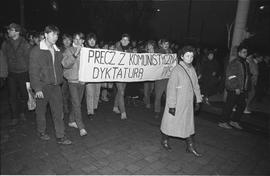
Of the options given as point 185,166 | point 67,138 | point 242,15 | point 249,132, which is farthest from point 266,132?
point 67,138

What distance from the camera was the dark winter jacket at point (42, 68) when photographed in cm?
427

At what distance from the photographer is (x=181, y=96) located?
432cm

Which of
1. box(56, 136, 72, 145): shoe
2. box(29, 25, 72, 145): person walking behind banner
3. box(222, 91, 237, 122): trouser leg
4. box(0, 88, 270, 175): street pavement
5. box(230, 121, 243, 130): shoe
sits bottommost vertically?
box(0, 88, 270, 175): street pavement

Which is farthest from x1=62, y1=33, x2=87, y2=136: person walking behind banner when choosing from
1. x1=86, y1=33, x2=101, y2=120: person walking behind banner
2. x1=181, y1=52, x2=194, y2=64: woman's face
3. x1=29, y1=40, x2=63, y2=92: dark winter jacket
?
x1=181, y1=52, x2=194, y2=64: woman's face

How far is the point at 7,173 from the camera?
3.72 meters

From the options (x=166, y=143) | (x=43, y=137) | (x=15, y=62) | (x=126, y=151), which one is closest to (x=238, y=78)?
(x=166, y=143)

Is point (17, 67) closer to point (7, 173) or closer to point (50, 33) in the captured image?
point (50, 33)

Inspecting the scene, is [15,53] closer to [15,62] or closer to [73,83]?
[15,62]

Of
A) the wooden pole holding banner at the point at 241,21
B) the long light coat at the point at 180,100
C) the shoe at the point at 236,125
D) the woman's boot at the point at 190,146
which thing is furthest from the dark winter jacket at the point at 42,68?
the wooden pole holding banner at the point at 241,21

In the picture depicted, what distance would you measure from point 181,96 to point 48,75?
235cm

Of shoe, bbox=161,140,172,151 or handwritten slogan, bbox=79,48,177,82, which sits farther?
handwritten slogan, bbox=79,48,177,82

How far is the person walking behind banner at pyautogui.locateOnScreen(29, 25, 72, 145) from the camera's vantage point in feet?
14.0

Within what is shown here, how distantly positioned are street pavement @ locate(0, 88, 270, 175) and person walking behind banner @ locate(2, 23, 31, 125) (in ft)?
1.88

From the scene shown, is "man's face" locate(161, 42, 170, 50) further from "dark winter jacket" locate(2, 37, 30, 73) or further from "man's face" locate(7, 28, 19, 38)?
"man's face" locate(7, 28, 19, 38)
